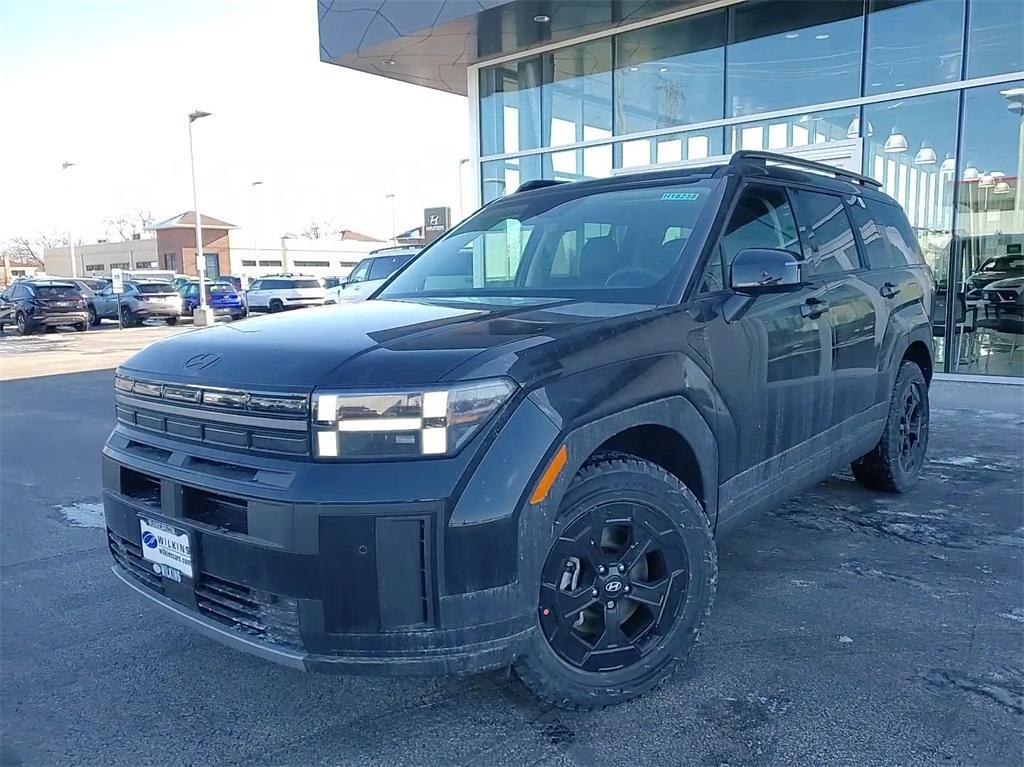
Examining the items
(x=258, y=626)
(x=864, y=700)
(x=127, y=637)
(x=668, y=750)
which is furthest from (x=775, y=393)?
(x=127, y=637)

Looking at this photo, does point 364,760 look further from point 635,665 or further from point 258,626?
point 635,665

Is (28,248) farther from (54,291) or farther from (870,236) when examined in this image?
(870,236)

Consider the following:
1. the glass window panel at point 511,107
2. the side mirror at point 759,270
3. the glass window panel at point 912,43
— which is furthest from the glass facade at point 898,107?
the side mirror at point 759,270

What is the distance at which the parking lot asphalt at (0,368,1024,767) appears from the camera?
96.6 inches

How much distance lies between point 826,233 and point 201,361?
3.23 meters

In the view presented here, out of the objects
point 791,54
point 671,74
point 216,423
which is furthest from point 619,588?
point 671,74

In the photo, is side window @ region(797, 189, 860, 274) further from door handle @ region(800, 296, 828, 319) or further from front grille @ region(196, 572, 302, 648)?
front grille @ region(196, 572, 302, 648)

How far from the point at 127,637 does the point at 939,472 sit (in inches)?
220

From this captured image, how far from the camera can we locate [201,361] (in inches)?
103

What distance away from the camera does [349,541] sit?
7.02ft

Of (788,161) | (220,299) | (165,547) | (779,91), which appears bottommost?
(165,547)

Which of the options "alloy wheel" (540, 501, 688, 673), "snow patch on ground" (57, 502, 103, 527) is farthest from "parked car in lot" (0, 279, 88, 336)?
"alloy wheel" (540, 501, 688, 673)

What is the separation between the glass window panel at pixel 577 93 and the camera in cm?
1241

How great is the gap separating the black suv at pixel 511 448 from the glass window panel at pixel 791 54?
761 centimetres
